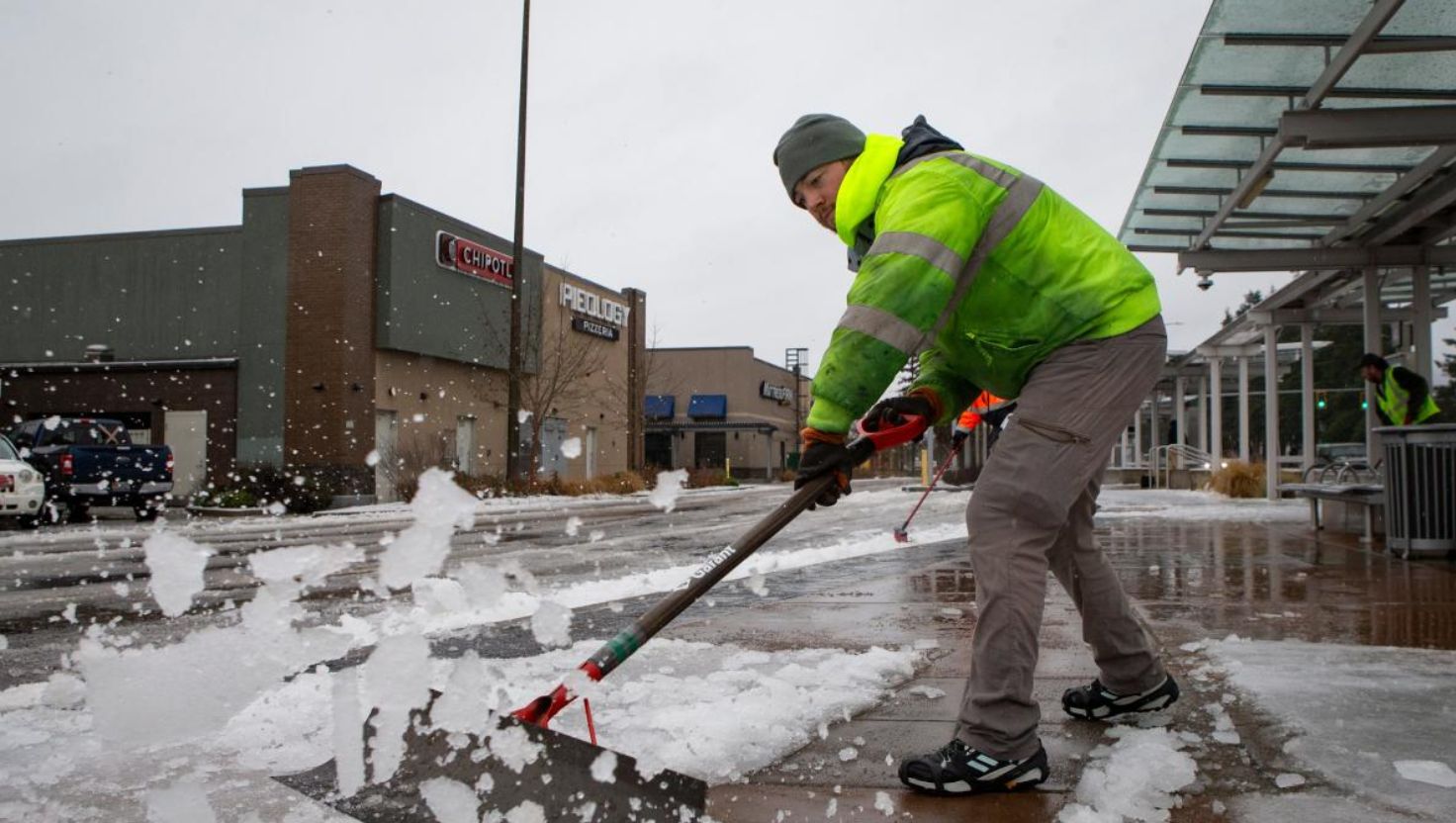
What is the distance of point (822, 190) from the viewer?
2.77 m

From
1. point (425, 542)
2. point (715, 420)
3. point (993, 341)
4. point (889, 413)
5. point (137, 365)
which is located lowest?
point (425, 542)

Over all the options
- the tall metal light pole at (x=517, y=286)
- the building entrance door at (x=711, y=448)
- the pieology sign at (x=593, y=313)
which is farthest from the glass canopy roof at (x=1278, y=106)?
the building entrance door at (x=711, y=448)

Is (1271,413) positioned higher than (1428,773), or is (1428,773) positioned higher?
(1271,413)

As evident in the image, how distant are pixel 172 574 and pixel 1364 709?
21.8 feet

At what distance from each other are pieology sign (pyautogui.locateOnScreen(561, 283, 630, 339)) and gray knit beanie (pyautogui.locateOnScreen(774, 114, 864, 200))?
102ft

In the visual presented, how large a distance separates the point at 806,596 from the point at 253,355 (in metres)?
22.8

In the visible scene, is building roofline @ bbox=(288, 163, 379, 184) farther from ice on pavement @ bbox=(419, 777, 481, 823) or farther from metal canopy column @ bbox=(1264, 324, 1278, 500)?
ice on pavement @ bbox=(419, 777, 481, 823)

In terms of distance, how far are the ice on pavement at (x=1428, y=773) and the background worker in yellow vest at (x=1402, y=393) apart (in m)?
6.97

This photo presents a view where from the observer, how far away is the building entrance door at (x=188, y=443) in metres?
24.7

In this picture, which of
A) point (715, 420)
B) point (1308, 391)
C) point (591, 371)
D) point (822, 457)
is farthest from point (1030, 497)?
point (715, 420)

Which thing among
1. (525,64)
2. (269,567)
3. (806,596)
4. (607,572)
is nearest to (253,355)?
(525,64)

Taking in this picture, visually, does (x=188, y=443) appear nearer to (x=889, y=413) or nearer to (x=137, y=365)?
(x=137, y=365)

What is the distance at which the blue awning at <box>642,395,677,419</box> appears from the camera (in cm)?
5609

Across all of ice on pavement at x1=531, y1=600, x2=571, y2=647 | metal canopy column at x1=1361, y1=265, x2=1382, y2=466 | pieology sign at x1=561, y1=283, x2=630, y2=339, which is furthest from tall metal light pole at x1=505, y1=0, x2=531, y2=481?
ice on pavement at x1=531, y1=600, x2=571, y2=647
